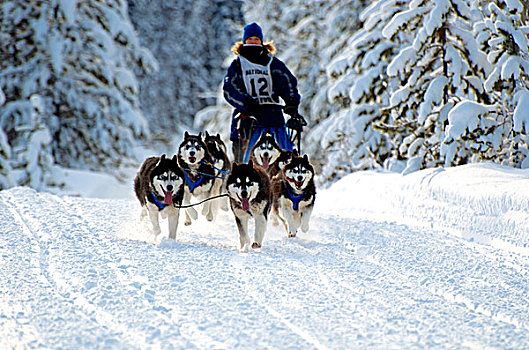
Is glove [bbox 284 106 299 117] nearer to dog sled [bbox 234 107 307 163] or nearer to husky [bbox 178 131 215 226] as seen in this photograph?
dog sled [bbox 234 107 307 163]

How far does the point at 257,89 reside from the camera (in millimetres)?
7000

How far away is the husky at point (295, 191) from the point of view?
5848mm

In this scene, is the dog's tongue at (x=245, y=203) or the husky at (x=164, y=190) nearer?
the dog's tongue at (x=245, y=203)

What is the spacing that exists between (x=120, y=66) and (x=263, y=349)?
553 inches

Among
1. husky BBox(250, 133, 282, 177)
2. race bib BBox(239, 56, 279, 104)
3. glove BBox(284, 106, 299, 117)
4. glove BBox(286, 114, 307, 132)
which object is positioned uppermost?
race bib BBox(239, 56, 279, 104)

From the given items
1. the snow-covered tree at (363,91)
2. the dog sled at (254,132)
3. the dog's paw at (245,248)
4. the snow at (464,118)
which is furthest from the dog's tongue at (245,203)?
the snow-covered tree at (363,91)

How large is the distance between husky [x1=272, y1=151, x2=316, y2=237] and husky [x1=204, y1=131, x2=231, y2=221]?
894mm

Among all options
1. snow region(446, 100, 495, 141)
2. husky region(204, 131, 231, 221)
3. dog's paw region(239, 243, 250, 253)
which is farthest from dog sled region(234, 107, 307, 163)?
snow region(446, 100, 495, 141)

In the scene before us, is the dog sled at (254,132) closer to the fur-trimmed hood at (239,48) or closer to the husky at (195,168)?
the husky at (195,168)

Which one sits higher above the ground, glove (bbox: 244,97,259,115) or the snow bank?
glove (bbox: 244,97,259,115)

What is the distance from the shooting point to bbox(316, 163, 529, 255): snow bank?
5.73 meters

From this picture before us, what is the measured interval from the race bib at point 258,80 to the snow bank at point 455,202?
2.32 meters

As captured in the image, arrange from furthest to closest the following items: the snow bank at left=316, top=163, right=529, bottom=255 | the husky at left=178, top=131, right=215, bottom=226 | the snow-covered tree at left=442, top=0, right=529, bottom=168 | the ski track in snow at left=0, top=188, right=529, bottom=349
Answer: the snow-covered tree at left=442, top=0, right=529, bottom=168 < the husky at left=178, top=131, right=215, bottom=226 < the snow bank at left=316, top=163, right=529, bottom=255 < the ski track in snow at left=0, top=188, right=529, bottom=349

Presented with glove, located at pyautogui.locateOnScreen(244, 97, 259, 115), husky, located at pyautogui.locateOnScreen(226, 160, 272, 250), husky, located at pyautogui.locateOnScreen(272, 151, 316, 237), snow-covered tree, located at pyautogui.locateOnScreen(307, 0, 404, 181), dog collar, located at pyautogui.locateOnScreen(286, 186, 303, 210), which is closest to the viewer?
husky, located at pyautogui.locateOnScreen(226, 160, 272, 250)
